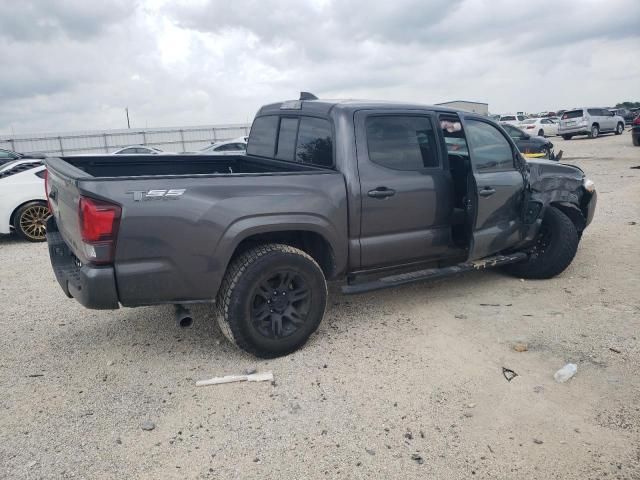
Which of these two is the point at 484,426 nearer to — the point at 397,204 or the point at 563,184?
the point at 397,204

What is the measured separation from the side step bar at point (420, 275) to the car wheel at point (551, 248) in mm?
424

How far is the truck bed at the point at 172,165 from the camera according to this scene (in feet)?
14.9

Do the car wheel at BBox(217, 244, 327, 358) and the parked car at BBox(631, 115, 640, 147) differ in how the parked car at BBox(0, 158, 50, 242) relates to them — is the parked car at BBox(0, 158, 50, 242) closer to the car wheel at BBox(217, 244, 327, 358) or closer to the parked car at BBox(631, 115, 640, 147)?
the car wheel at BBox(217, 244, 327, 358)

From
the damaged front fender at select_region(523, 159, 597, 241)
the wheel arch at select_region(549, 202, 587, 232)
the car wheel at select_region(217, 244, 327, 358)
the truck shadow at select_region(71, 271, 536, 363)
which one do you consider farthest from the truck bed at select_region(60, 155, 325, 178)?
the wheel arch at select_region(549, 202, 587, 232)

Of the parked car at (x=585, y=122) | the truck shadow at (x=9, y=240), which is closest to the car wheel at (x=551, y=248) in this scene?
the truck shadow at (x=9, y=240)

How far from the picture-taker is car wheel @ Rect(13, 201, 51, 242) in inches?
309

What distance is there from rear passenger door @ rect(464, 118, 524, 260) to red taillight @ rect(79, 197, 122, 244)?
3.01 meters

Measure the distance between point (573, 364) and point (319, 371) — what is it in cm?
181

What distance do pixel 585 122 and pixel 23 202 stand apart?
27.9 metres

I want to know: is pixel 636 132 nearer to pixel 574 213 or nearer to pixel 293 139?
pixel 574 213

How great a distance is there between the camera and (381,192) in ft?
13.1

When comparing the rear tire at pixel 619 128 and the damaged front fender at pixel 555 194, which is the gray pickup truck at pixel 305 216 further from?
the rear tire at pixel 619 128

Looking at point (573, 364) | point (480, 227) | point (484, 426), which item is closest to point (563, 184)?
point (480, 227)

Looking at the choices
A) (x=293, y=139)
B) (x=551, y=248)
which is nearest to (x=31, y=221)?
(x=293, y=139)
